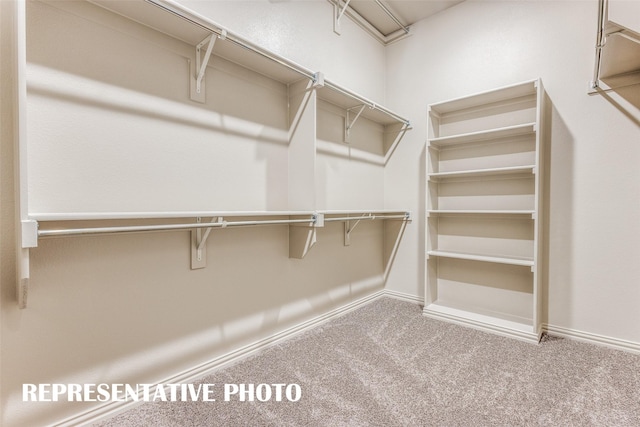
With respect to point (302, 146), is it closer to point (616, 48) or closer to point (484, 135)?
point (484, 135)

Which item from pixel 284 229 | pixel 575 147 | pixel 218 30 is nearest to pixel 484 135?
pixel 575 147

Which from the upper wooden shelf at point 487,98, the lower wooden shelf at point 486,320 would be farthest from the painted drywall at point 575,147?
the lower wooden shelf at point 486,320

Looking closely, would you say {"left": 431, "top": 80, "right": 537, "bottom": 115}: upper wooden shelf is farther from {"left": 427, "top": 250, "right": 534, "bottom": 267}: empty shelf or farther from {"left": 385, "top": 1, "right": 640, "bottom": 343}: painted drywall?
{"left": 427, "top": 250, "right": 534, "bottom": 267}: empty shelf

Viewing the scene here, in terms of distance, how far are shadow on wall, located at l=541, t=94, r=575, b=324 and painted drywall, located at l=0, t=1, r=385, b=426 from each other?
185cm

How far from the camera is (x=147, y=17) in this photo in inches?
52.7

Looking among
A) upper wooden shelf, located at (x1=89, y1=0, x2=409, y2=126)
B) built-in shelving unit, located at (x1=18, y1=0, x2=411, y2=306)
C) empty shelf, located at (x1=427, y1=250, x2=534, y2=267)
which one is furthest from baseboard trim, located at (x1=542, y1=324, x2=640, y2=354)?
upper wooden shelf, located at (x1=89, y1=0, x2=409, y2=126)

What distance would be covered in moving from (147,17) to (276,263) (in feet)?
4.80

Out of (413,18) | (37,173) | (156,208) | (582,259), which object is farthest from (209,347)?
(413,18)

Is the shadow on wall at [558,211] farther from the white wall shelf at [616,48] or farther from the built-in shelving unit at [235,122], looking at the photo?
the built-in shelving unit at [235,122]

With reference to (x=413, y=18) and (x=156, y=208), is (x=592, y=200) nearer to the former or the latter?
(x=413, y=18)

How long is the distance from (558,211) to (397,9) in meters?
2.15

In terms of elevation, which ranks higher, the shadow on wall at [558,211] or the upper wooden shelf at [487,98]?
the upper wooden shelf at [487,98]

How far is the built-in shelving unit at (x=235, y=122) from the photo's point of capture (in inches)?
46.7

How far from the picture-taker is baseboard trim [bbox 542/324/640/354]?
6.24 feet
